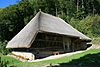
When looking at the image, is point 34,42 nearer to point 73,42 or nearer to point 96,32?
point 73,42

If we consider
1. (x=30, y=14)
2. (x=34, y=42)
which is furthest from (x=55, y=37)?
(x=30, y=14)

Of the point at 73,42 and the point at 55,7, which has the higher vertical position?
the point at 55,7

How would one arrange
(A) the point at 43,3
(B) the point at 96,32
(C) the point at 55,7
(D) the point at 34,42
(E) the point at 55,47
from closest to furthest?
(D) the point at 34,42 < (E) the point at 55,47 < (B) the point at 96,32 < (A) the point at 43,3 < (C) the point at 55,7

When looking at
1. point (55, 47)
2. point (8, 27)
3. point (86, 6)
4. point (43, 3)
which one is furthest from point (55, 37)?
point (86, 6)

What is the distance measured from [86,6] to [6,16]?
27.6 meters

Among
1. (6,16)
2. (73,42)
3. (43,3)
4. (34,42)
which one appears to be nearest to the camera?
(34,42)

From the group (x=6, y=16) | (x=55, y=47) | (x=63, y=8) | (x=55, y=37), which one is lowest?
(x=55, y=47)

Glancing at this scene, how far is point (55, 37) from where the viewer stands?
710 inches

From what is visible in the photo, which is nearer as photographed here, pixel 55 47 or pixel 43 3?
pixel 55 47

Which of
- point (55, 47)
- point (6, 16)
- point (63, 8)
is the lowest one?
point (55, 47)

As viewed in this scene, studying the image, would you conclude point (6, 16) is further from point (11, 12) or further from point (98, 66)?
point (98, 66)

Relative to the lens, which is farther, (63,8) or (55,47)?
(63,8)

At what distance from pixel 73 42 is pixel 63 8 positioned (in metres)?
22.8

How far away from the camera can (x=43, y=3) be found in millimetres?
40844
